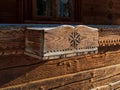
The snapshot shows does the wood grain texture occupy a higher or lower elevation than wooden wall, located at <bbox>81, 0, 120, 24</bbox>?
lower

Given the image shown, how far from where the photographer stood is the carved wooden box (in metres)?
2.27

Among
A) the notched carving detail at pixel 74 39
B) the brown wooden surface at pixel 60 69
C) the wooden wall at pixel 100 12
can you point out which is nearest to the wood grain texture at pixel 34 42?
the brown wooden surface at pixel 60 69

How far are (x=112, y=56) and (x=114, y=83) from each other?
484 mm

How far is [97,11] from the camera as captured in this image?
4293 millimetres

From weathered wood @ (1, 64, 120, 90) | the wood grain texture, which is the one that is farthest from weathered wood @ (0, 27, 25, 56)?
weathered wood @ (1, 64, 120, 90)

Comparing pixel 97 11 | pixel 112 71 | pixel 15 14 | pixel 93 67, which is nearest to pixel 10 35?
pixel 15 14

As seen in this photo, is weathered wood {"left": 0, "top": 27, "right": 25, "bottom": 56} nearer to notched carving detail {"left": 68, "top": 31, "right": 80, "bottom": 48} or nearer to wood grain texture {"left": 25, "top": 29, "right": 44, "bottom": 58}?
wood grain texture {"left": 25, "top": 29, "right": 44, "bottom": 58}

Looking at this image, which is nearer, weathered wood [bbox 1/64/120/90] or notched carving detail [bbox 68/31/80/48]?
notched carving detail [bbox 68/31/80/48]

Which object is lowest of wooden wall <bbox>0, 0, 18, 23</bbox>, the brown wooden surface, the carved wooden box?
the brown wooden surface

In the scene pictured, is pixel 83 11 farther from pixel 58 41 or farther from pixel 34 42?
pixel 34 42

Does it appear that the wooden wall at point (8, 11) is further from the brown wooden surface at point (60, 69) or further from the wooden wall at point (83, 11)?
the brown wooden surface at point (60, 69)

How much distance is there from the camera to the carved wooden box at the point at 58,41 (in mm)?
2270

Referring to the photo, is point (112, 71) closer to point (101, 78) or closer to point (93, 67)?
point (101, 78)

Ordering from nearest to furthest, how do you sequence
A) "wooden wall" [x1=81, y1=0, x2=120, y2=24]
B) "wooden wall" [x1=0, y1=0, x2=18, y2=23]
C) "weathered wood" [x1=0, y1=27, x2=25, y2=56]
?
1. "weathered wood" [x1=0, y1=27, x2=25, y2=56]
2. "wooden wall" [x1=0, y1=0, x2=18, y2=23]
3. "wooden wall" [x1=81, y1=0, x2=120, y2=24]
